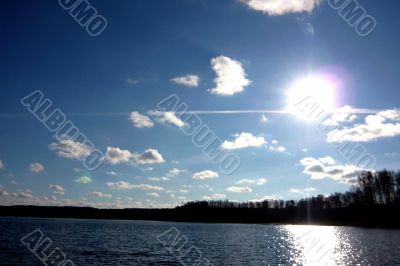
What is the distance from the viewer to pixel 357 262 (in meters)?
56.7

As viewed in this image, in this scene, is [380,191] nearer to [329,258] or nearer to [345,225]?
[345,225]

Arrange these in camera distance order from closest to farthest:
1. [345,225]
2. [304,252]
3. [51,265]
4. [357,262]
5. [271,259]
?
[51,265]
[357,262]
[271,259]
[304,252]
[345,225]

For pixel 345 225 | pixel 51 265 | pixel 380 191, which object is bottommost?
pixel 51 265

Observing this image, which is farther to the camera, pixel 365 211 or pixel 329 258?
pixel 365 211

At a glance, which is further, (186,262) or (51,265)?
(186,262)

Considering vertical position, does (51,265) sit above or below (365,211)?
below

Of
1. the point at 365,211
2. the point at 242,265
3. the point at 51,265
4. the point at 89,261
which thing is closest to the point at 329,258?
the point at 242,265

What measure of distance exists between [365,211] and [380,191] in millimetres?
11074

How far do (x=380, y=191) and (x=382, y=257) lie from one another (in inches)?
4913

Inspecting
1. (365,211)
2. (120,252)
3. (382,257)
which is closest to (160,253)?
(120,252)

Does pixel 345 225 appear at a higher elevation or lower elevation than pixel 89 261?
higher

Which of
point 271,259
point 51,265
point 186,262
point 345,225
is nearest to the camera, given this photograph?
point 51,265

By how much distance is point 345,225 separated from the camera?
7234 inches

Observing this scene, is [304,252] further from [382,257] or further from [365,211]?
[365,211]
